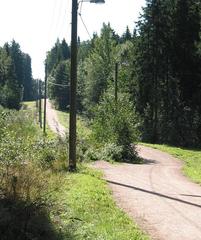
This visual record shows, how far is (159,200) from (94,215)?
3.42 meters

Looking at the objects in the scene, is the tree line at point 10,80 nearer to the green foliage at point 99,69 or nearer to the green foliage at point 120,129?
the green foliage at point 99,69

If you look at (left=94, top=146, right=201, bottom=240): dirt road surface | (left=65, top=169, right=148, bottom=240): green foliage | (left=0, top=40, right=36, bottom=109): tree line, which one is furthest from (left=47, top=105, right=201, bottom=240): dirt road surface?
(left=0, top=40, right=36, bottom=109): tree line

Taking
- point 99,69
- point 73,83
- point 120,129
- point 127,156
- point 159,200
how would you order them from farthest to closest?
point 99,69 < point 120,129 < point 127,156 < point 73,83 < point 159,200

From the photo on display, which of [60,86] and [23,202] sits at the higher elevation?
[60,86]

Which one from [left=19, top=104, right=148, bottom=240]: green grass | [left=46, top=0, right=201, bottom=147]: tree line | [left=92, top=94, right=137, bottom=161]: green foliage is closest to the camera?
[left=19, top=104, right=148, bottom=240]: green grass

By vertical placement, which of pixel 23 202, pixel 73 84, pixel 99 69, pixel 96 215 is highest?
pixel 99 69

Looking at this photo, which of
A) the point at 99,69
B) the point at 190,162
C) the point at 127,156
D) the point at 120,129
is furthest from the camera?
the point at 99,69

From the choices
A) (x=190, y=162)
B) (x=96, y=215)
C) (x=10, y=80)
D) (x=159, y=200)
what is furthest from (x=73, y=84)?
(x=10, y=80)

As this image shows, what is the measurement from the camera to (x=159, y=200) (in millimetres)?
14609

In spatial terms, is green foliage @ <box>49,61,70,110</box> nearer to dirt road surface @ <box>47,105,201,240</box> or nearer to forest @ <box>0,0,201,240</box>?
forest @ <box>0,0,201,240</box>

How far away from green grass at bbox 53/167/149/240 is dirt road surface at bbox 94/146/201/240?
1.25ft

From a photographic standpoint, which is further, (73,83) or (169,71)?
(169,71)

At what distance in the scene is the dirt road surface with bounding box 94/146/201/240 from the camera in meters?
11.0

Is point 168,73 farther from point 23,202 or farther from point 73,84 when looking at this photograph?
point 23,202
